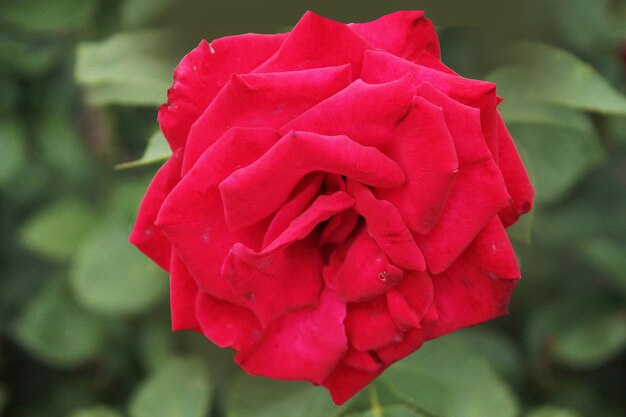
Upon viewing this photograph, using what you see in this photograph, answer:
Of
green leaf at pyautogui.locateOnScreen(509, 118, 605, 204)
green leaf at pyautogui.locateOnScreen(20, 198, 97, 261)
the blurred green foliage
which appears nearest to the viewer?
the blurred green foliage

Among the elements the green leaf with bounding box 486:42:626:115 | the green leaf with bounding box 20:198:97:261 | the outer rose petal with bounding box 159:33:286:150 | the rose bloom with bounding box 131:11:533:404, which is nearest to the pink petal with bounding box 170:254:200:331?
the rose bloom with bounding box 131:11:533:404

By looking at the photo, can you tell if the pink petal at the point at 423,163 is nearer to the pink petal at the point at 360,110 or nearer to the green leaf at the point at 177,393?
the pink petal at the point at 360,110

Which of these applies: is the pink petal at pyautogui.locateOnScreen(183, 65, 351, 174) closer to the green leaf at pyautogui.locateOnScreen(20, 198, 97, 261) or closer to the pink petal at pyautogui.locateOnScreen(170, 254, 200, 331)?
the pink petal at pyautogui.locateOnScreen(170, 254, 200, 331)

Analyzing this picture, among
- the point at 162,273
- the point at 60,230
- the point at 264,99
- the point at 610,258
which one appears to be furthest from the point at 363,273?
the point at 60,230

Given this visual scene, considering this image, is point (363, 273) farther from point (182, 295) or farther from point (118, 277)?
point (118, 277)

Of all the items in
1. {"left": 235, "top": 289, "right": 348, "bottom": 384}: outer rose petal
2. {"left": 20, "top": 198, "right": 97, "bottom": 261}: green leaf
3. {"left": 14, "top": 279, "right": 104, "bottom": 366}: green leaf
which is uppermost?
{"left": 235, "top": 289, "right": 348, "bottom": 384}: outer rose petal

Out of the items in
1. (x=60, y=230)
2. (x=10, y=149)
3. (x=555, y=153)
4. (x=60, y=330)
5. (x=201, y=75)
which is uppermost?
(x=201, y=75)
